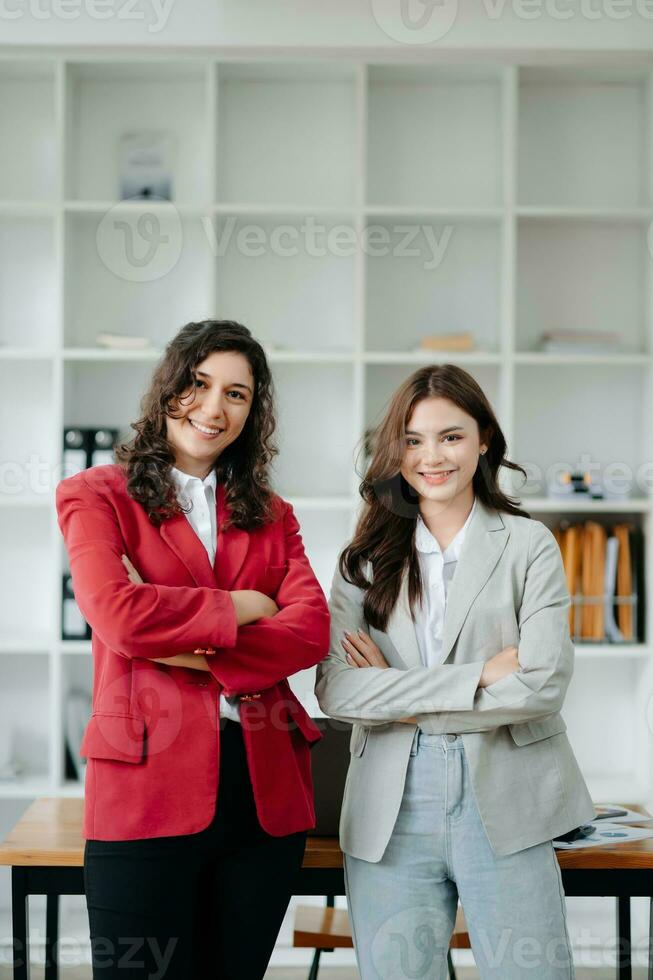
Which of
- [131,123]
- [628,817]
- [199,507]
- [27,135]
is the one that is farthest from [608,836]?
[27,135]

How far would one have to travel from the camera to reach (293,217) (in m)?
3.30

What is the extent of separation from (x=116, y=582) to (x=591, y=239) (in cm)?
250

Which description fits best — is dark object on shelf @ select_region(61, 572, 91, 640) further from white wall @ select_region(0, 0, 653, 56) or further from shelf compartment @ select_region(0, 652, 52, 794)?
white wall @ select_region(0, 0, 653, 56)

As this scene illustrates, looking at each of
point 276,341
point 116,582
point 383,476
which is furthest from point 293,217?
point 116,582

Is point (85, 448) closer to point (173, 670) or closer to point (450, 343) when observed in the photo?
point (450, 343)

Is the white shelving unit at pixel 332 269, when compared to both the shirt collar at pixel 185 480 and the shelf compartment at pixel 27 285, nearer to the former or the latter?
the shelf compartment at pixel 27 285

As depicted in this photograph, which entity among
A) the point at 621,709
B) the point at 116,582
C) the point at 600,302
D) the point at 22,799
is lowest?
the point at 22,799

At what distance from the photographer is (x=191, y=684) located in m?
1.65

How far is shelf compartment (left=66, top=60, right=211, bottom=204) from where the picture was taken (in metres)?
3.39

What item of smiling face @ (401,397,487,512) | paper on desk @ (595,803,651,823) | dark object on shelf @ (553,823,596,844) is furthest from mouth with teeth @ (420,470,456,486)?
paper on desk @ (595,803,651,823)

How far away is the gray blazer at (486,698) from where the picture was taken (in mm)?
1676

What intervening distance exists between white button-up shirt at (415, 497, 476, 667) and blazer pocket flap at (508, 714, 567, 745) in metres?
0.18

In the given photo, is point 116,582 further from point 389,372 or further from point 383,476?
point 389,372

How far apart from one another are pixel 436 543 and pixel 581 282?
6.45ft
